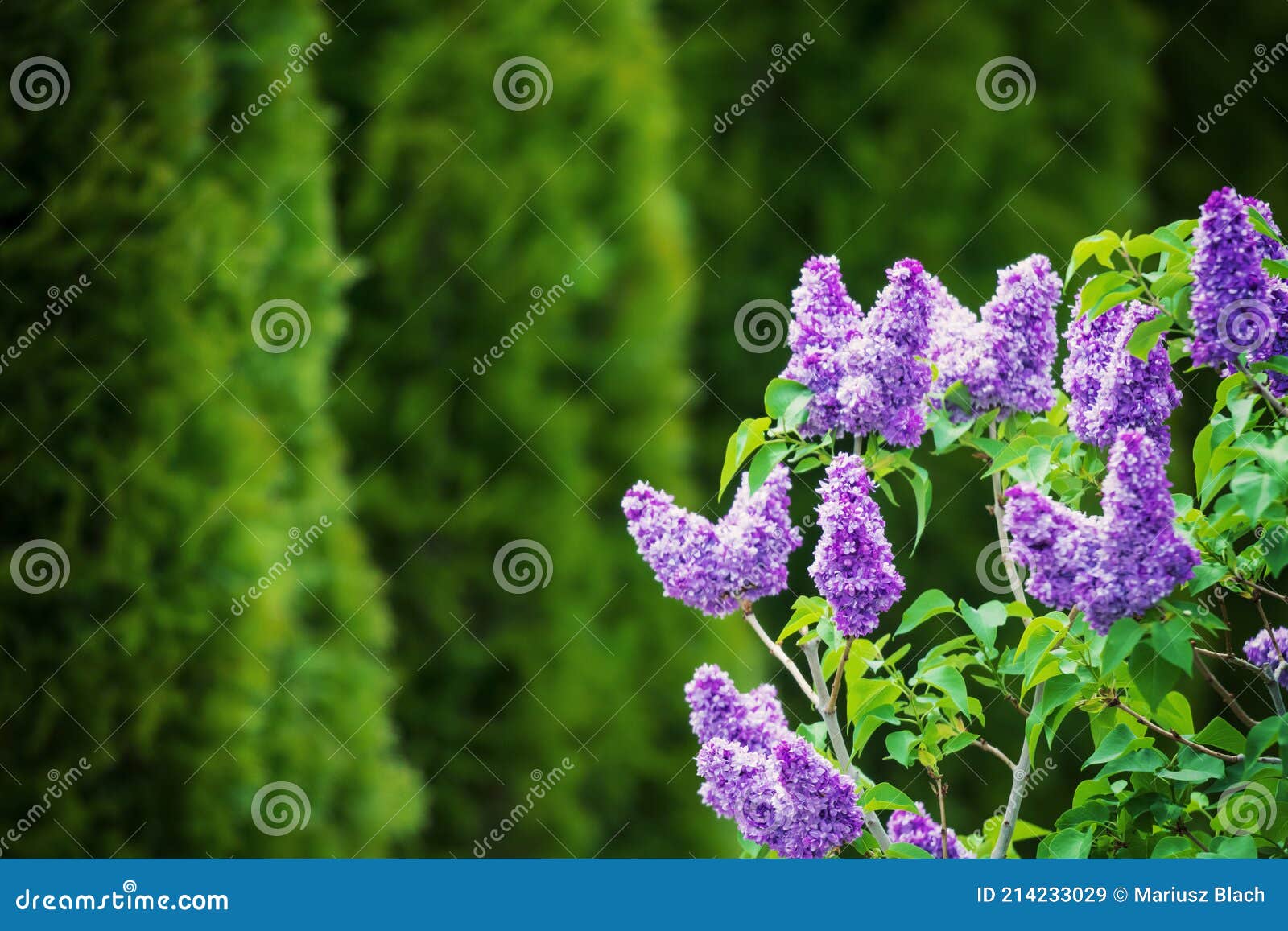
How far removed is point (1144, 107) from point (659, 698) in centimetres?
444

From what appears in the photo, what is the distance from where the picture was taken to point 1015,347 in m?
1.90

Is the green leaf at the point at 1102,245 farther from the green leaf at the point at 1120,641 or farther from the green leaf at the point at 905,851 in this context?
the green leaf at the point at 905,851

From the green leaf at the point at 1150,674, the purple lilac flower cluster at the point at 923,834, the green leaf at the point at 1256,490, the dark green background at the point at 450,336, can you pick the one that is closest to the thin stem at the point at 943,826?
the purple lilac flower cluster at the point at 923,834

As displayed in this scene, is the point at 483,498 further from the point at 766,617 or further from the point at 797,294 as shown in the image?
the point at 797,294

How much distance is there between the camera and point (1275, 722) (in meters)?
1.69

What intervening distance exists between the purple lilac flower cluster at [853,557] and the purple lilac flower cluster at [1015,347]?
28 cm

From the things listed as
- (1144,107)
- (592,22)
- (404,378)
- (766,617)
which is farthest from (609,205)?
(1144,107)

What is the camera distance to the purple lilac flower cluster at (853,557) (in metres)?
1.77

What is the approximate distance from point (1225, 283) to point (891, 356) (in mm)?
464

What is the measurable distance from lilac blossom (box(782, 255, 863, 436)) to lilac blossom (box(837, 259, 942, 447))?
0.09 ft

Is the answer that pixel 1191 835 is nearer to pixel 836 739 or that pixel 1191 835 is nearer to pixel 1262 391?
pixel 836 739

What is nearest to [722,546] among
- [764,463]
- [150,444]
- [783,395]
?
[764,463]

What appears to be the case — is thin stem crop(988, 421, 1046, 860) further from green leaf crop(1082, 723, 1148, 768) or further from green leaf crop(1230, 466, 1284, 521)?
green leaf crop(1230, 466, 1284, 521)

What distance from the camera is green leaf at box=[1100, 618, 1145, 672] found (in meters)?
1.54
